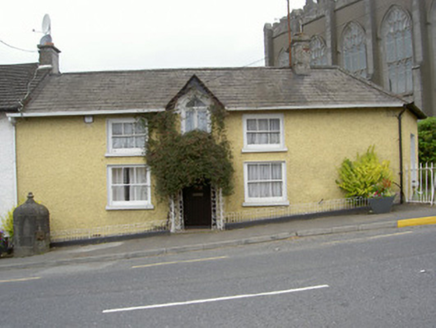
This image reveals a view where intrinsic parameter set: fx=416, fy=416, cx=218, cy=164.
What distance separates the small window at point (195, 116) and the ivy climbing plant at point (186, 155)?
297 mm

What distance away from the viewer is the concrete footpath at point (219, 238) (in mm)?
11008

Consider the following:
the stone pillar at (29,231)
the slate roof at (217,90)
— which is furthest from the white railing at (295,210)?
the stone pillar at (29,231)

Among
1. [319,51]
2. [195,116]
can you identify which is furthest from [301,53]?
[319,51]

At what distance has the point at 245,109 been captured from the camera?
13625 mm

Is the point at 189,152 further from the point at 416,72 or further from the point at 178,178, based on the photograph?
the point at 416,72

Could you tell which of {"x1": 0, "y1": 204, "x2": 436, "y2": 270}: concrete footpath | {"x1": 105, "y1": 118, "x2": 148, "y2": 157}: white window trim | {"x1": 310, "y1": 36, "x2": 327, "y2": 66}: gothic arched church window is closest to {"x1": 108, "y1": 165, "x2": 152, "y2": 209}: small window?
{"x1": 105, "y1": 118, "x2": 148, "y2": 157}: white window trim

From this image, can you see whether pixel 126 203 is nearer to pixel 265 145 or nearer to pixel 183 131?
pixel 183 131

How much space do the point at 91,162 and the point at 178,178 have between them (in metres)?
3.28

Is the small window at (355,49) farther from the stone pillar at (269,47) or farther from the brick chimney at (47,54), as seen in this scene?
the brick chimney at (47,54)

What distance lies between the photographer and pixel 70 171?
1400 centimetres

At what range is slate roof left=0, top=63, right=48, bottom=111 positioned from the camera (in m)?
14.1

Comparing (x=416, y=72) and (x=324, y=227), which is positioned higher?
(x=416, y=72)

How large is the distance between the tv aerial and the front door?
8.53 metres

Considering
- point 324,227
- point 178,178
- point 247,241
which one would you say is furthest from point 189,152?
point 324,227
